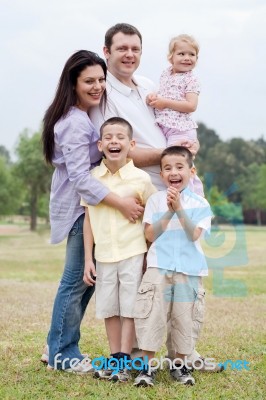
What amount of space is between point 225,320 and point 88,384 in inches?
126

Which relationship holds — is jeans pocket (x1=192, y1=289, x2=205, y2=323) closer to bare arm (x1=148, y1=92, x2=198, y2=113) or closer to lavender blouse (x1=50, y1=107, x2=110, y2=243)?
lavender blouse (x1=50, y1=107, x2=110, y2=243)

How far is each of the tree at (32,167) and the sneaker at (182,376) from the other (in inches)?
1333

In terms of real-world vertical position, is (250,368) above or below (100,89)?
below

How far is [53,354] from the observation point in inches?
180

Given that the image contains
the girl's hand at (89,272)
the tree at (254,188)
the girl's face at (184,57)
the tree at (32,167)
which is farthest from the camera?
the tree at (254,188)

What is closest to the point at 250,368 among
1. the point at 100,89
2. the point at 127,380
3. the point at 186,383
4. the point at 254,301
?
the point at 186,383

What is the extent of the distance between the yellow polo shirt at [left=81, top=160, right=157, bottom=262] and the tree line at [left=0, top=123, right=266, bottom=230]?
26207 mm

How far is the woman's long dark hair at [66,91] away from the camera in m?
4.33

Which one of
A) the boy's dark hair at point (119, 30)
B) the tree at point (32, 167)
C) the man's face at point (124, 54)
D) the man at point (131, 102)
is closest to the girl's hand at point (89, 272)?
the man at point (131, 102)

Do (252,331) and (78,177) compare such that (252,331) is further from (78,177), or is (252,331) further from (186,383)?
(78,177)

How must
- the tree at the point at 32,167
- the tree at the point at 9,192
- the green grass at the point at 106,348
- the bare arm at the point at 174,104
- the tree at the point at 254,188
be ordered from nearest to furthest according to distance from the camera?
the green grass at the point at 106,348, the bare arm at the point at 174,104, the tree at the point at 32,167, the tree at the point at 9,192, the tree at the point at 254,188

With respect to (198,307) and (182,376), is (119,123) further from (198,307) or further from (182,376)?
(182,376)

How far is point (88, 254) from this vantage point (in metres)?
4.27

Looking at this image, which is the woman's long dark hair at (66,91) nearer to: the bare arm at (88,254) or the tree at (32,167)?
the bare arm at (88,254)
